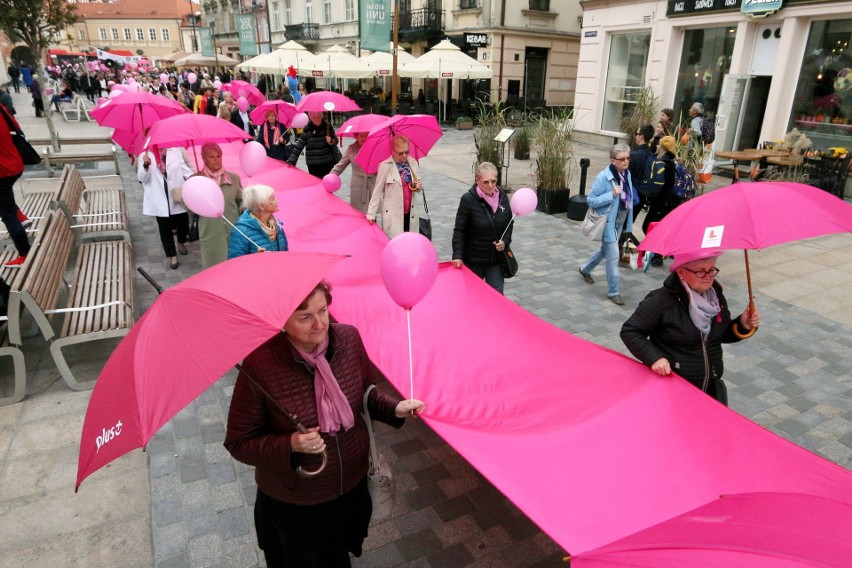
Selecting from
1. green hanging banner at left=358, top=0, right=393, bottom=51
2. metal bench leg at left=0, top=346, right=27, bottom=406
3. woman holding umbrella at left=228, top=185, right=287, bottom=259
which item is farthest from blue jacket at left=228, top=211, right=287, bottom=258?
green hanging banner at left=358, top=0, right=393, bottom=51

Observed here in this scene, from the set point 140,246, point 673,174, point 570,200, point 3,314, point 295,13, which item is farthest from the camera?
point 295,13

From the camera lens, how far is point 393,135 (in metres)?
6.29

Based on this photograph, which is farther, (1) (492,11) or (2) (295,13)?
(2) (295,13)

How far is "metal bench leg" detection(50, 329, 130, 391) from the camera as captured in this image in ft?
15.2

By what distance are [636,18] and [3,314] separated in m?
17.2

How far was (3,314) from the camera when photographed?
4770mm

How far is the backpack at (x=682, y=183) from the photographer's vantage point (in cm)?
729

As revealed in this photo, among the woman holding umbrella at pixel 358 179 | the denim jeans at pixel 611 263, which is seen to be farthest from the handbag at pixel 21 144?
the denim jeans at pixel 611 263

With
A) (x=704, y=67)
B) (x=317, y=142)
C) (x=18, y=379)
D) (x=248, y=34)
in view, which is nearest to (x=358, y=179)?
(x=317, y=142)

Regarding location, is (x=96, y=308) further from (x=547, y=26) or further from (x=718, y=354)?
(x=547, y=26)

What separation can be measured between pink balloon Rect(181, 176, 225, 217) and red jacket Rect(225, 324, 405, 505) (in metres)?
→ 2.81

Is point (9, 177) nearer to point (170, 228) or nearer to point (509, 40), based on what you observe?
point (170, 228)

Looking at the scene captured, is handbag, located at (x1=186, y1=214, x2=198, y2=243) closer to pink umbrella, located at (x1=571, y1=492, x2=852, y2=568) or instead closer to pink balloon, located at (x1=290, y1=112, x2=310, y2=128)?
pink balloon, located at (x1=290, y1=112, x2=310, y2=128)

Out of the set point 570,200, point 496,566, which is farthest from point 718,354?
point 570,200
